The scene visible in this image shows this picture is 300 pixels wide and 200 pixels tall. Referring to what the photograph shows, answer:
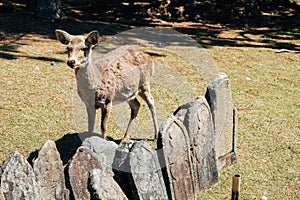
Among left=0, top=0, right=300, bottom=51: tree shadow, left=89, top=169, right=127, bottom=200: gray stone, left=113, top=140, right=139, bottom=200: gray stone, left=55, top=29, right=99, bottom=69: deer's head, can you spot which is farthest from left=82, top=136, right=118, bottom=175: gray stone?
left=0, top=0, right=300, bottom=51: tree shadow

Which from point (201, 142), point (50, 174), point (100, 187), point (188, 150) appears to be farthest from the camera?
point (201, 142)

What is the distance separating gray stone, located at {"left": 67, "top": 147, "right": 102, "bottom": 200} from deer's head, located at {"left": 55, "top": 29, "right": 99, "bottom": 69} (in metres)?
2.13

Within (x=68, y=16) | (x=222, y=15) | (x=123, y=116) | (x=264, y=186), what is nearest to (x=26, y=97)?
(x=123, y=116)

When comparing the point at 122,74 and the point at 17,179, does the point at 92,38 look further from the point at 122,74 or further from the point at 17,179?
the point at 17,179

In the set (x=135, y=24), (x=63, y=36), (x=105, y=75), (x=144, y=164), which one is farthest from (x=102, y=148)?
(x=135, y=24)

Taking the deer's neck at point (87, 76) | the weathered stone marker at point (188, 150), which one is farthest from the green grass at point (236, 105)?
the deer's neck at point (87, 76)

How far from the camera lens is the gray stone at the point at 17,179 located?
513 centimetres

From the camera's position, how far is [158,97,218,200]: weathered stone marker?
6461 mm

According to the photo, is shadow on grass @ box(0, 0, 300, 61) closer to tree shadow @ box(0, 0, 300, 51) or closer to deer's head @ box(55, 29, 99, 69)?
tree shadow @ box(0, 0, 300, 51)

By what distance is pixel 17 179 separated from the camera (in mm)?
5191

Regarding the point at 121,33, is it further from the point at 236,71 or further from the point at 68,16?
the point at 236,71

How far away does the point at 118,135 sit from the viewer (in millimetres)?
9266

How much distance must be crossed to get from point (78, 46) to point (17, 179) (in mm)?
2875

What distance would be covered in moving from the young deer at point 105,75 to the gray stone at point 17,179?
102 inches
